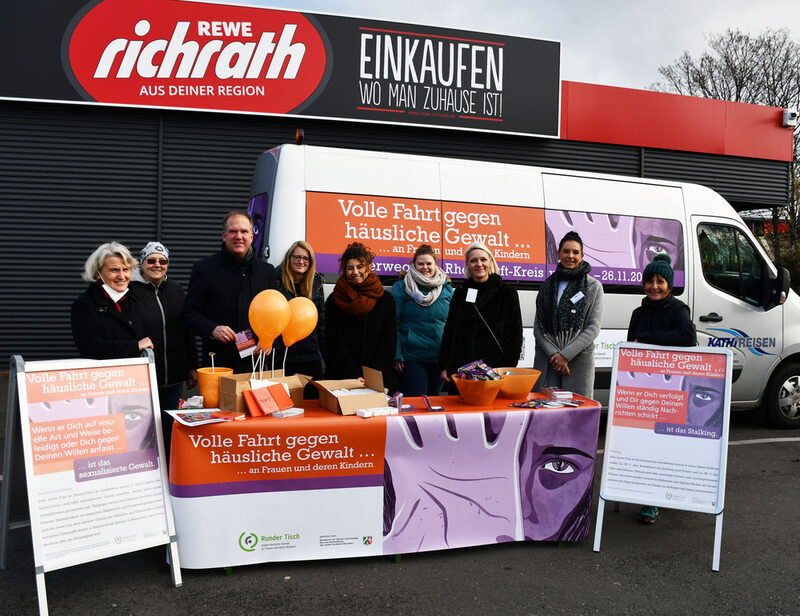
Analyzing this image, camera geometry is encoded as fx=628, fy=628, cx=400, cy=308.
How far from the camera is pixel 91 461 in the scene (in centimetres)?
286

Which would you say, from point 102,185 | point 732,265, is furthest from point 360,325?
point 102,185

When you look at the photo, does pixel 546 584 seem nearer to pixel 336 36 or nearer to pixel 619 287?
pixel 619 287

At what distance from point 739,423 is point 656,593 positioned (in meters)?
4.69

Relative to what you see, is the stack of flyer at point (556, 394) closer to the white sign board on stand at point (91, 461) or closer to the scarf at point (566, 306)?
the scarf at point (566, 306)

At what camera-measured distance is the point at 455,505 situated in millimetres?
3330

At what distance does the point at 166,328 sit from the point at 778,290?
571 centimetres

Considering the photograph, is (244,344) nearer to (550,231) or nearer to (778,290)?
(550,231)

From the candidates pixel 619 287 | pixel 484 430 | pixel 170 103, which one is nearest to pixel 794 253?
pixel 619 287

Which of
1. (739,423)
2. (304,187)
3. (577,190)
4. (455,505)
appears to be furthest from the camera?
(739,423)

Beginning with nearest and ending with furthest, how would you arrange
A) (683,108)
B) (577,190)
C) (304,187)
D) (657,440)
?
1. (657,440)
2. (304,187)
3. (577,190)
4. (683,108)

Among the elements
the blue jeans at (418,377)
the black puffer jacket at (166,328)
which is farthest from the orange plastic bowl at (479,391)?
the black puffer jacket at (166,328)

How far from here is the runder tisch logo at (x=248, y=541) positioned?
10.1 ft

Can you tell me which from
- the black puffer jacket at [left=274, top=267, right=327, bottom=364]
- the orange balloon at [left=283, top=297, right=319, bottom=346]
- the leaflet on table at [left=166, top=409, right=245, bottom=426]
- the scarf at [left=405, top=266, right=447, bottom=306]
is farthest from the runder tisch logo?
the scarf at [left=405, top=266, right=447, bottom=306]

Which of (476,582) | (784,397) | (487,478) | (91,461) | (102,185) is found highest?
(102,185)
